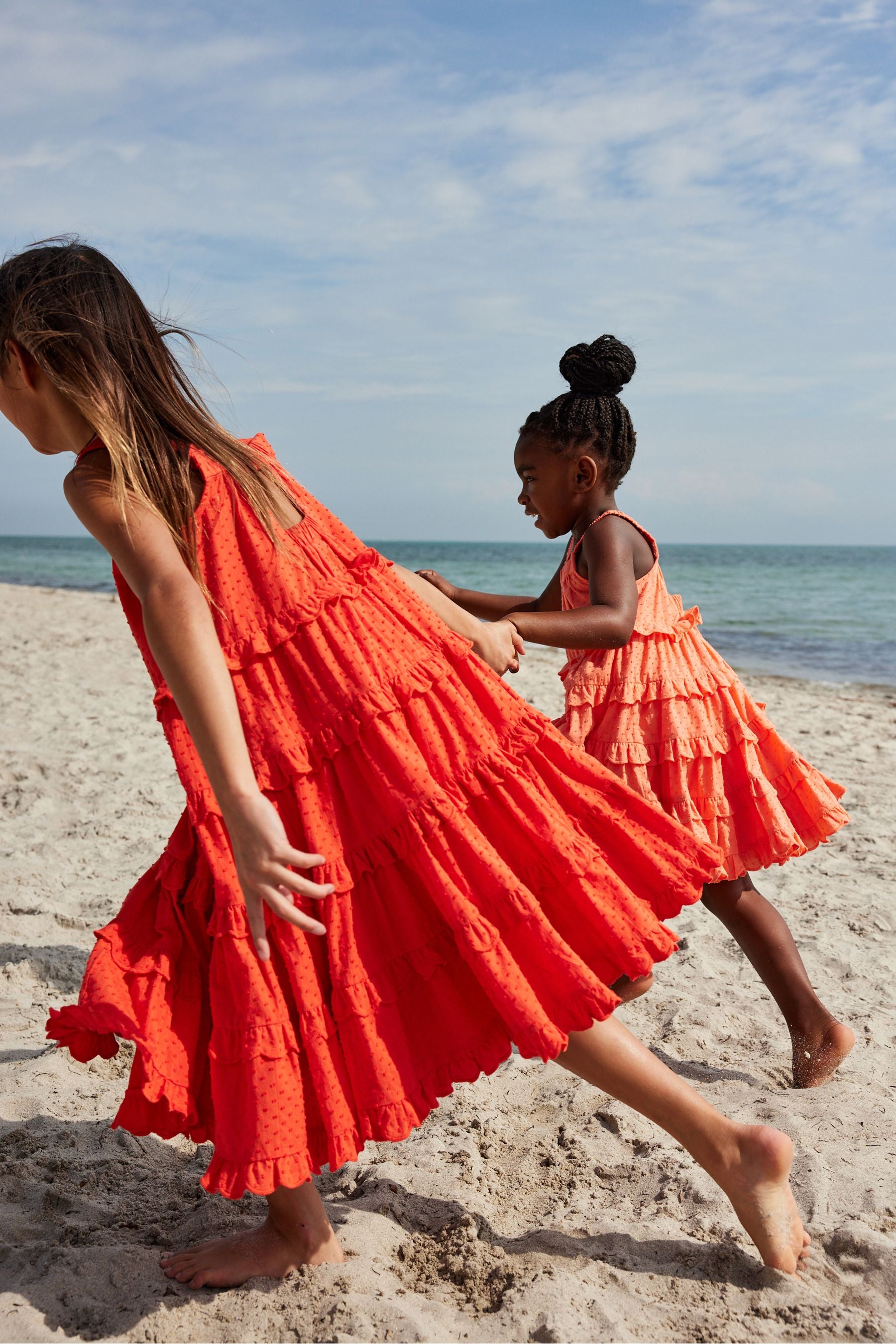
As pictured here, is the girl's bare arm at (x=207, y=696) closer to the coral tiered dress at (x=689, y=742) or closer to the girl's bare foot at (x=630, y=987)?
the girl's bare foot at (x=630, y=987)

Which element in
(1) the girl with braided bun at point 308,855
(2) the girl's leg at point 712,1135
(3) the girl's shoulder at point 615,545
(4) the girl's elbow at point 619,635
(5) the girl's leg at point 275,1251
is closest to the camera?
(1) the girl with braided bun at point 308,855

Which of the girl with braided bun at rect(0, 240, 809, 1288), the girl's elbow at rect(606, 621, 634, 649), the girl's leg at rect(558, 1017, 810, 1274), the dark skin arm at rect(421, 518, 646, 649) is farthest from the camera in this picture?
the girl's elbow at rect(606, 621, 634, 649)

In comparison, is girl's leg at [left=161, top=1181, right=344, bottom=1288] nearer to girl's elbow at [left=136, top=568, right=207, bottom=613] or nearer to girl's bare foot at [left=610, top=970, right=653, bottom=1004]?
girl's bare foot at [left=610, top=970, right=653, bottom=1004]

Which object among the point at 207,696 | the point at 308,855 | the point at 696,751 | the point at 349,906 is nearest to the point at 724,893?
the point at 696,751

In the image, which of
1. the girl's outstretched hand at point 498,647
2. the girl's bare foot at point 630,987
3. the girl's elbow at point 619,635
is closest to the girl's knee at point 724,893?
the girl's bare foot at point 630,987

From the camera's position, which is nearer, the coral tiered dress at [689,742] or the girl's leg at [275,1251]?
the girl's leg at [275,1251]

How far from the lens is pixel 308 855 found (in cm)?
154

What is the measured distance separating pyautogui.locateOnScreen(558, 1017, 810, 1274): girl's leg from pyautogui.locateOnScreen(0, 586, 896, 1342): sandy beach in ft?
0.34

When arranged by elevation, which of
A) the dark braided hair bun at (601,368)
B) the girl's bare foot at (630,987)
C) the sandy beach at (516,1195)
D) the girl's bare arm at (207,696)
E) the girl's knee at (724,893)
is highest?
the dark braided hair bun at (601,368)

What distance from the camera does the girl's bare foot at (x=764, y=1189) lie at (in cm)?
180

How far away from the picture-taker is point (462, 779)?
5.72 feet

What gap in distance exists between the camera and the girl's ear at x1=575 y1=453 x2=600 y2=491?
8.67 feet

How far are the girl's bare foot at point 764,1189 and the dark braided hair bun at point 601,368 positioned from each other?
6.05 ft

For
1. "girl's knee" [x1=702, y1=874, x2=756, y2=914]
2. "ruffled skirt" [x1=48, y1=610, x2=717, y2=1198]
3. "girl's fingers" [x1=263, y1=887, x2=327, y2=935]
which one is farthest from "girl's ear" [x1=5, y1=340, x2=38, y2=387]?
"girl's knee" [x1=702, y1=874, x2=756, y2=914]
